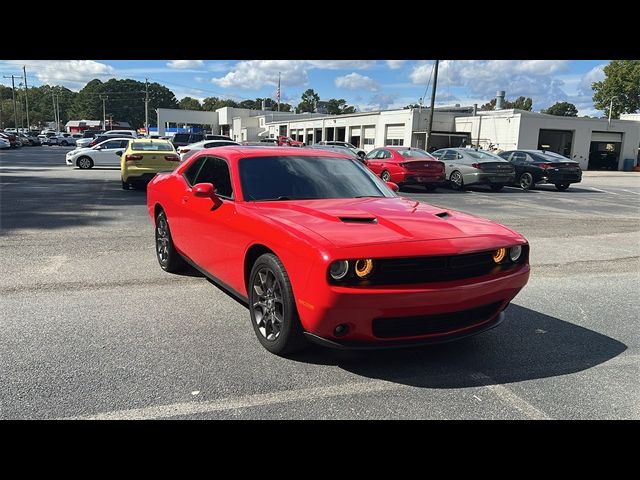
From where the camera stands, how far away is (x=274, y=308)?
12.6ft

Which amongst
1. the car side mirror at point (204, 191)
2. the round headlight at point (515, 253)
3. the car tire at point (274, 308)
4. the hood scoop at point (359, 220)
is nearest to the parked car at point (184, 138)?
the car side mirror at point (204, 191)

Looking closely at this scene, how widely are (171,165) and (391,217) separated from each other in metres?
12.1

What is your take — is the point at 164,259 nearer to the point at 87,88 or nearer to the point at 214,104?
the point at 214,104

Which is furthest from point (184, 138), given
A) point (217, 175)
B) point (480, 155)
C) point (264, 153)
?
point (264, 153)

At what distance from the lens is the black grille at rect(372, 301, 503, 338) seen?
3.37m

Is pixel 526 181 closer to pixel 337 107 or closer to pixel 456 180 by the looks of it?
pixel 456 180

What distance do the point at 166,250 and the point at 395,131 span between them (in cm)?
3873

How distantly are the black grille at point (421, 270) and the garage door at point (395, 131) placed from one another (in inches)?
1559

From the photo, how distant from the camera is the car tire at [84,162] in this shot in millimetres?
23266

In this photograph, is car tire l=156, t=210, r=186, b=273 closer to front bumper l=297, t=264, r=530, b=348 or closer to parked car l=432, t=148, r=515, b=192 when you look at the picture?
front bumper l=297, t=264, r=530, b=348
